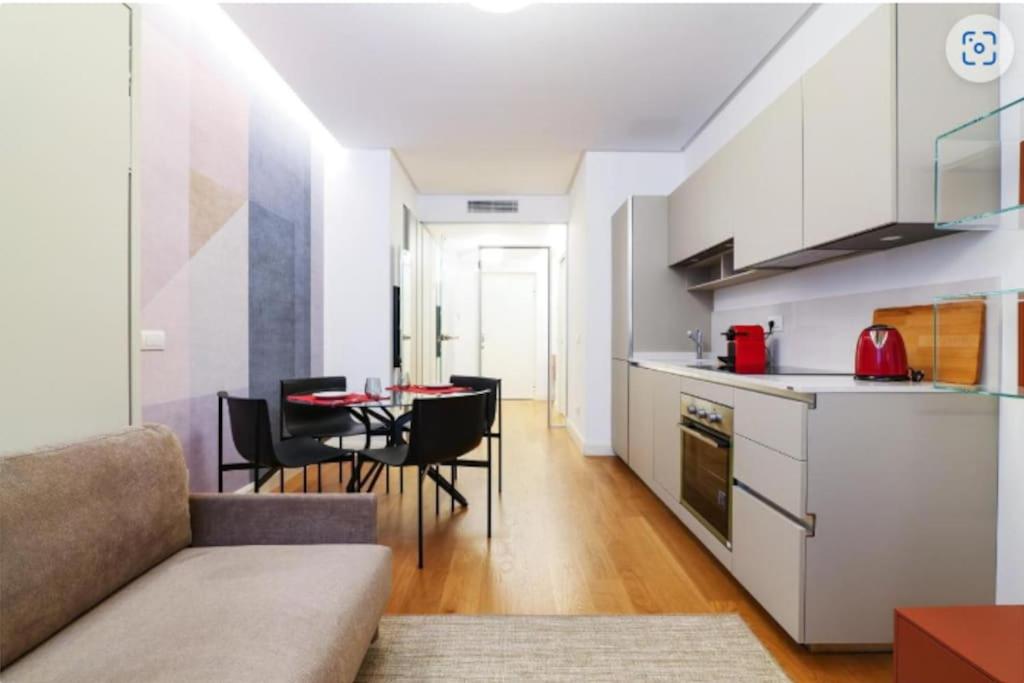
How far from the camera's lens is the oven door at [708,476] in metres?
2.29

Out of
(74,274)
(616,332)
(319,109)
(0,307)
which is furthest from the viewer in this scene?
(616,332)

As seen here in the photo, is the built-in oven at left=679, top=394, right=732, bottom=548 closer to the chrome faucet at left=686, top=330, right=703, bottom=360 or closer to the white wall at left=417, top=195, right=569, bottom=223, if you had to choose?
the chrome faucet at left=686, top=330, right=703, bottom=360

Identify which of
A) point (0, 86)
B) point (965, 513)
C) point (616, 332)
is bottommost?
point (965, 513)

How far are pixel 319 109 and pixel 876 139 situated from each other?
12.0 feet

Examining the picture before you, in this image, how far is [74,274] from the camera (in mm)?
1447

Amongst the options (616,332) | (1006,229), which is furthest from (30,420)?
(616,332)

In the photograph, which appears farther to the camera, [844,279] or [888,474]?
[844,279]

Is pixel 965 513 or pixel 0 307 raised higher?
pixel 0 307

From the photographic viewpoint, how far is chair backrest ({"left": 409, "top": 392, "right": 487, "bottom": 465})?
2.51 metres

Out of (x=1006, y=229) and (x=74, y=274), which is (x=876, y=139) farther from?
(x=74, y=274)

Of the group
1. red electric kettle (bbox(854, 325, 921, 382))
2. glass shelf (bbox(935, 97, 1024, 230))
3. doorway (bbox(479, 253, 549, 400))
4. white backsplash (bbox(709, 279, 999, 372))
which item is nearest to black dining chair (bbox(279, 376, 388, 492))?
white backsplash (bbox(709, 279, 999, 372))

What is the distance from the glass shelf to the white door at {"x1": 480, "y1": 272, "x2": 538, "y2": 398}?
25.2 ft

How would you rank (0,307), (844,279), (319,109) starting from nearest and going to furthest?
(0,307) < (844,279) < (319,109)

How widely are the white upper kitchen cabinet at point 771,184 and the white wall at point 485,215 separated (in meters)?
3.43
